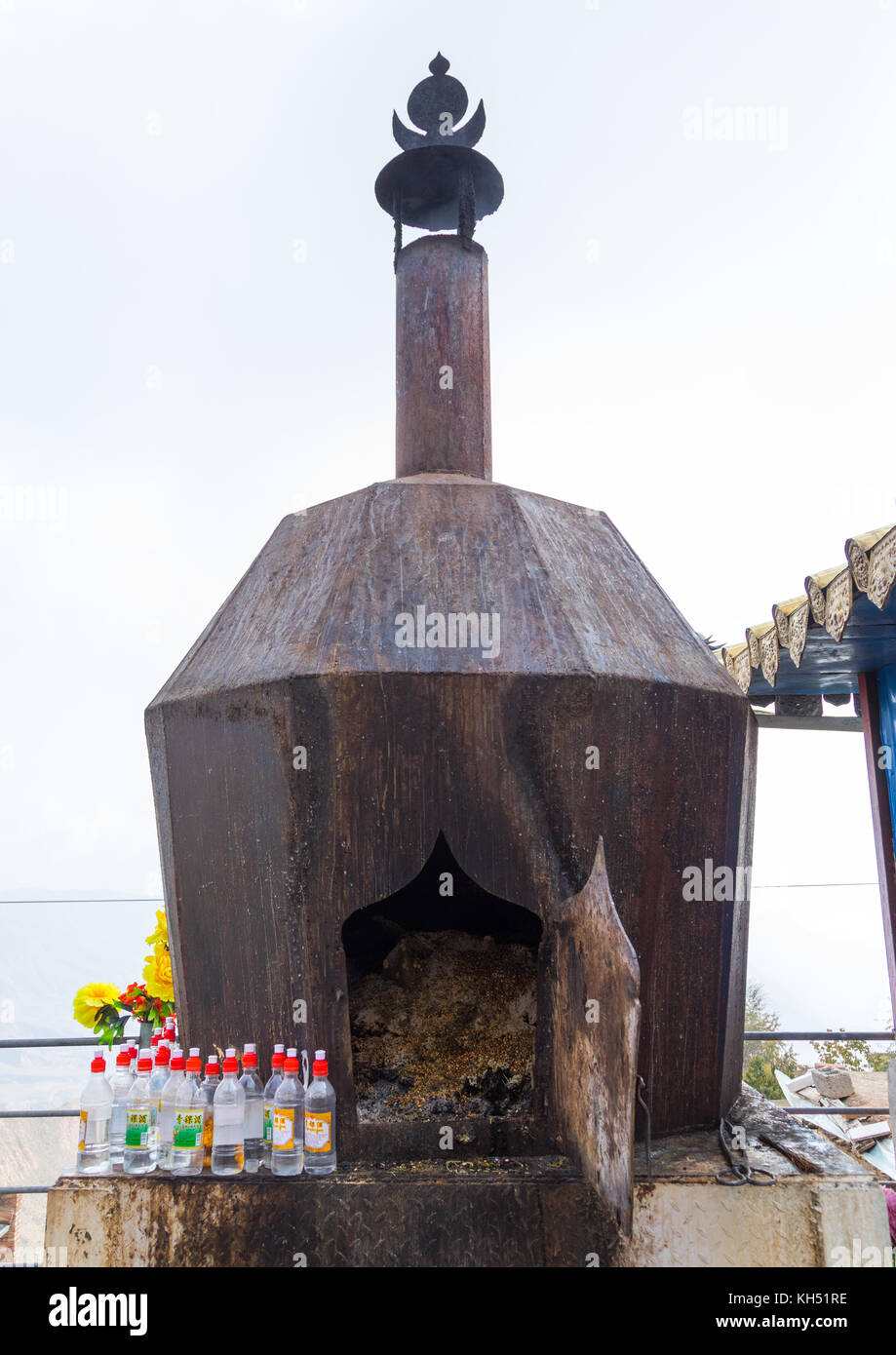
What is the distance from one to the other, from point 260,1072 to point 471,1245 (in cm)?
85

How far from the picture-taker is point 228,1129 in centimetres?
273

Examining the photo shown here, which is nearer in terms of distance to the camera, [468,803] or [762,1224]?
[762,1224]

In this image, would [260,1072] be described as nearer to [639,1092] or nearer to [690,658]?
[639,1092]

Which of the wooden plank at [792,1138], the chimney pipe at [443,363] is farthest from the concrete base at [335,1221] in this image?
the chimney pipe at [443,363]

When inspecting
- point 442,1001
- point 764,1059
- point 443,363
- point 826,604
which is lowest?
point 764,1059

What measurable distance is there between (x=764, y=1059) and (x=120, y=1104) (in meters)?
15.5

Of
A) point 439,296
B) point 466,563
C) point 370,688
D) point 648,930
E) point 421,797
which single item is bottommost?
point 648,930

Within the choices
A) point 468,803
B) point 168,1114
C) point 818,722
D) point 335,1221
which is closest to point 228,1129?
point 168,1114

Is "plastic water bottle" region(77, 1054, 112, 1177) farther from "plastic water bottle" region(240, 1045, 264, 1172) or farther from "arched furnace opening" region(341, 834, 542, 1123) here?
"arched furnace opening" region(341, 834, 542, 1123)

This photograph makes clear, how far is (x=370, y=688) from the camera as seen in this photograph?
290 cm

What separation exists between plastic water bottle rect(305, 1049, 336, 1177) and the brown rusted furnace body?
93 millimetres

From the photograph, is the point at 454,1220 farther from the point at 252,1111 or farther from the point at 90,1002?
the point at 90,1002
